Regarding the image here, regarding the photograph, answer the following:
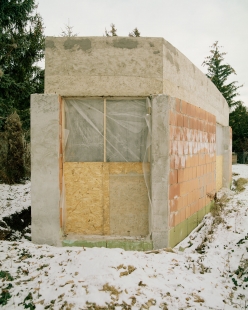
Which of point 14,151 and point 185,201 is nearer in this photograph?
point 185,201

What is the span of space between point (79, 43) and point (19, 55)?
11.9 meters

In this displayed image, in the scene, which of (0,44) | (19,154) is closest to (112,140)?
(19,154)

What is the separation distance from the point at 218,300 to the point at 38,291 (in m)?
2.26

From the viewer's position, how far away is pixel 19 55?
48.4ft

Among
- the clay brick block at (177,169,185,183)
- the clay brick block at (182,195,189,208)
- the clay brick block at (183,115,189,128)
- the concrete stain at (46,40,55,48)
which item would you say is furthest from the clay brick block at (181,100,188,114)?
the concrete stain at (46,40,55,48)

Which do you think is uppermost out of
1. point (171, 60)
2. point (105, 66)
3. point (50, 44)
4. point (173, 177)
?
point (50, 44)

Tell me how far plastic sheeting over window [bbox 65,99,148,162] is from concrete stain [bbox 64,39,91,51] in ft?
3.06

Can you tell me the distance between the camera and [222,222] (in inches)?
220

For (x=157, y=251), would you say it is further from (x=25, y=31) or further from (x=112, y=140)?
(x=25, y=31)

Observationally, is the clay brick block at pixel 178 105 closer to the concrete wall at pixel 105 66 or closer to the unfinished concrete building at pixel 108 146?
the unfinished concrete building at pixel 108 146

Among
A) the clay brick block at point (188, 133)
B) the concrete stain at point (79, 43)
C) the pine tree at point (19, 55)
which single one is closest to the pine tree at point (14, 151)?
the pine tree at point (19, 55)


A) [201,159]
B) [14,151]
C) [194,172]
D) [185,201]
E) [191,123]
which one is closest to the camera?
[185,201]

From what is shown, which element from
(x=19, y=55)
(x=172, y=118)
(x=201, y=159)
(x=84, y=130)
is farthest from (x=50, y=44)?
(x=19, y=55)

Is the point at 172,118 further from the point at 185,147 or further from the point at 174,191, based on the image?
the point at 174,191
